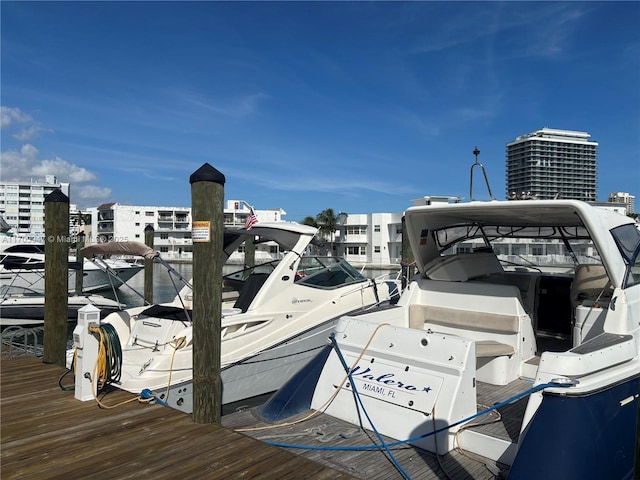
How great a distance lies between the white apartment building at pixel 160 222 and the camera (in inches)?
3346

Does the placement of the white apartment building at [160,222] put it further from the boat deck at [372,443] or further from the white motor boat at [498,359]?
the boat deck at [372,443]

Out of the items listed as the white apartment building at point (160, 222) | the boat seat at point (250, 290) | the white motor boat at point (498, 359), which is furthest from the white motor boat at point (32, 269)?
the white apartment building at point (160, 222)

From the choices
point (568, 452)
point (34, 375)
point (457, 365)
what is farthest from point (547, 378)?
point (34, 375)

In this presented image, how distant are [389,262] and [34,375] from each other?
5737 cm

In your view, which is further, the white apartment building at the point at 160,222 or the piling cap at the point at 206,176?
the white apartment building at the point at 160,222

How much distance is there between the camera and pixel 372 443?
4.50 meters

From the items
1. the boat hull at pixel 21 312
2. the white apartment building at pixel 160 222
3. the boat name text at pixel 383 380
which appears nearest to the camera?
the boat name text at pixel 383 380

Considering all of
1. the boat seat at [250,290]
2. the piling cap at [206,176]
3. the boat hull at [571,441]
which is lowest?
the boat hull at [571,441]

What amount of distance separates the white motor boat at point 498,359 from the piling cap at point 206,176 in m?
2.10

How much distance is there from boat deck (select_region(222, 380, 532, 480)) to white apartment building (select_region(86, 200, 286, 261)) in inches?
3105

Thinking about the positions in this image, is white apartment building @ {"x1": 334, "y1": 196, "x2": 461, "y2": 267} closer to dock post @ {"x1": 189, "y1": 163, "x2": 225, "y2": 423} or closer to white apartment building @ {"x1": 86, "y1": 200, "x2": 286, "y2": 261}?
white apartment building @ {"x1": 86, "y1": 200, "x2": 286, "y2": 261}

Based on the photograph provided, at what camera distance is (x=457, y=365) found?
4512mm

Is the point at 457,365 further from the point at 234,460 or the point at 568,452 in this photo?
the point at 234,460

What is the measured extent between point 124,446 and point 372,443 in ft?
7.02
